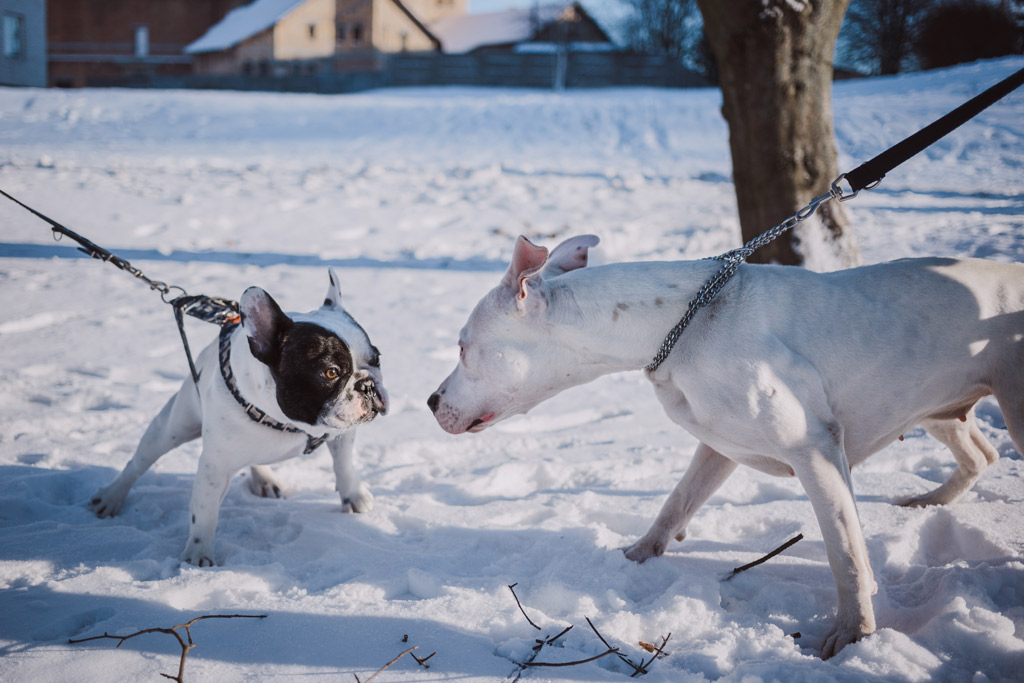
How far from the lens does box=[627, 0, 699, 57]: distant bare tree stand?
129 feet

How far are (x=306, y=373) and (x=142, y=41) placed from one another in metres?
43.9

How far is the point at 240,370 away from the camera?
9.55 feet

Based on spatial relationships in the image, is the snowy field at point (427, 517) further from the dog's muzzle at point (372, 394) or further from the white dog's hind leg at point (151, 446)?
the dog's muzzle at point (372, 394)

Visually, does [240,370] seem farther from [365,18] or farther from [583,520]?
[365,18]

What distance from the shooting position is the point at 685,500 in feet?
9.63

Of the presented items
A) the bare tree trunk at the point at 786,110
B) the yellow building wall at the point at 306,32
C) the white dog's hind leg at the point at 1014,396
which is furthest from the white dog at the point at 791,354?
the yellow building wall at the point at 306,32

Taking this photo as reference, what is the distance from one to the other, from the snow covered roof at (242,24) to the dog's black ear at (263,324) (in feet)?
129

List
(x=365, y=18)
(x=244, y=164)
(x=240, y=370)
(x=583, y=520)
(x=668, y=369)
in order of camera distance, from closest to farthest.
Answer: (x=668, y=369), (x=240, y=370), (x=583, y=520), (x=244, y=164), (x=365, y=18)

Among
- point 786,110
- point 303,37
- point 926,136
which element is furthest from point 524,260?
point 303,37

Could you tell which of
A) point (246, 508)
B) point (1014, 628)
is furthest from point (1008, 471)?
point (246, 508)

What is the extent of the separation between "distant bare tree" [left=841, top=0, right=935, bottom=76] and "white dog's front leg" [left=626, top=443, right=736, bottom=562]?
32693 millimetres

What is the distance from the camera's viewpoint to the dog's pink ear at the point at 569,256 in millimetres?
2858

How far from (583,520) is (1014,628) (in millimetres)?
1581

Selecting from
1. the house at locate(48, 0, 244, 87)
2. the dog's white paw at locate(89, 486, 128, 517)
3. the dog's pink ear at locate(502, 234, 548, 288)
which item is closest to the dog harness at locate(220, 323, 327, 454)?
the dog's white paw at locate(89, 486, 128, 517)
